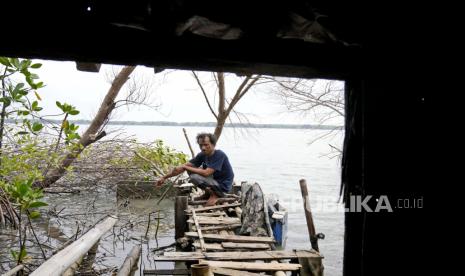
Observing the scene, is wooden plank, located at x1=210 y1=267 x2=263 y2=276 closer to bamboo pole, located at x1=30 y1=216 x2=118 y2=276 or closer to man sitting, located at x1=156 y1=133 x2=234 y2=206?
bamboo pole, located at x1=30 y1=216 x2=118 y2=276

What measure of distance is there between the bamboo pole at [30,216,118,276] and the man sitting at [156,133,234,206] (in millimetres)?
1664

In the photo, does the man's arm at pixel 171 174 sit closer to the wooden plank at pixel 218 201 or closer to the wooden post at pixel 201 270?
the wooden plank at pixel 218 201

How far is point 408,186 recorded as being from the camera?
289cm

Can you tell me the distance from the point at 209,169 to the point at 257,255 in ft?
8.87

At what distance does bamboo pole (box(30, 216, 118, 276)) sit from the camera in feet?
16.6

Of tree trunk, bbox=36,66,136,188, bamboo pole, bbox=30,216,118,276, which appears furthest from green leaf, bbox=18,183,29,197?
tree trunk, bbox=36,66,136,188

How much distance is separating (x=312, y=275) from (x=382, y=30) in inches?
179

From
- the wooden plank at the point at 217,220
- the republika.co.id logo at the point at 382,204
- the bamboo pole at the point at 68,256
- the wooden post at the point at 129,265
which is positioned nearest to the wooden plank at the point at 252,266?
the bamboo pole at the point at 68,256

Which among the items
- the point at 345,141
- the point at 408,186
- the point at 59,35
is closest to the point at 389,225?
the point at 408,186

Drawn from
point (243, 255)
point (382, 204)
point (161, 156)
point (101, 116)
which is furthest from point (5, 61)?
point (161, 156)

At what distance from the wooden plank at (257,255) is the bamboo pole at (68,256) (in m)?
1.93

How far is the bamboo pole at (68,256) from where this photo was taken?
16.6 ft

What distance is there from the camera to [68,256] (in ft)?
18.7

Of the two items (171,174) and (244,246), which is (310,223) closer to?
(244,246)
